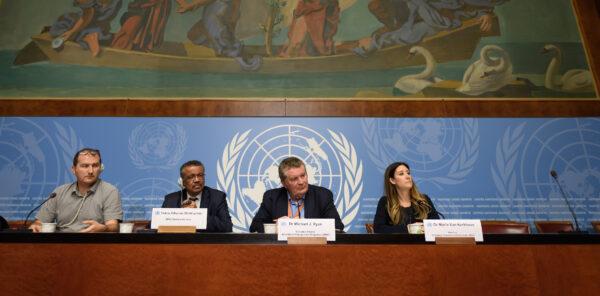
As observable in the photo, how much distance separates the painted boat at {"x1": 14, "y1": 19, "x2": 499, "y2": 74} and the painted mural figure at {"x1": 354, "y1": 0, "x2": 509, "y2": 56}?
103 millimetres

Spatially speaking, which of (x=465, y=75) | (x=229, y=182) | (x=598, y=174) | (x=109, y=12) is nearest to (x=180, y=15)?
(x=109, y=12)

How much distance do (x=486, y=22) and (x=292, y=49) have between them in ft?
7.33

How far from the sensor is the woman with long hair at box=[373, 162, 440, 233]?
2.88m

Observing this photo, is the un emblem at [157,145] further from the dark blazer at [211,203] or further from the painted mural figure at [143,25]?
the dark blazer at [211,203]

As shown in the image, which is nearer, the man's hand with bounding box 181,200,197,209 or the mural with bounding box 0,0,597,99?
the man's hand with bounding box 181,200,197,209

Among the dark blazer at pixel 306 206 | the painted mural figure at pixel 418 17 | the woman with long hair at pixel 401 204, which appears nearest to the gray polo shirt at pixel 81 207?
the dark blazer at pixel 306 206

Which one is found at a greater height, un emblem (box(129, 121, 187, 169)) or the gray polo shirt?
un emblem (box(129, 121, 187, 169))

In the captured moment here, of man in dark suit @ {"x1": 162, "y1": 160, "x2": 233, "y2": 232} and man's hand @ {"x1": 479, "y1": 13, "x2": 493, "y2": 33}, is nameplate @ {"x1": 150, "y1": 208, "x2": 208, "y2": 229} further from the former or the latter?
man's hand @ {"x1": 479, "y1": 13, "x2": 493, "y2": 33}

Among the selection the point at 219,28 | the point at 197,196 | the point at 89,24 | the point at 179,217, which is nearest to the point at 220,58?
the point at 219,28

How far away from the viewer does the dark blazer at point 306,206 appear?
114 inches

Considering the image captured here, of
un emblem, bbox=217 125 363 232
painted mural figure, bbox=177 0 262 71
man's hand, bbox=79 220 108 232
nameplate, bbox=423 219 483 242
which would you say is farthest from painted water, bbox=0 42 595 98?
nameplate, bbox=423 219 483 242

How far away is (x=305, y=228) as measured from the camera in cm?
180

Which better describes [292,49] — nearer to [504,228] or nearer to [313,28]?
[313,28]

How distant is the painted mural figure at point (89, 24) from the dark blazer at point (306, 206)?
116 inches
